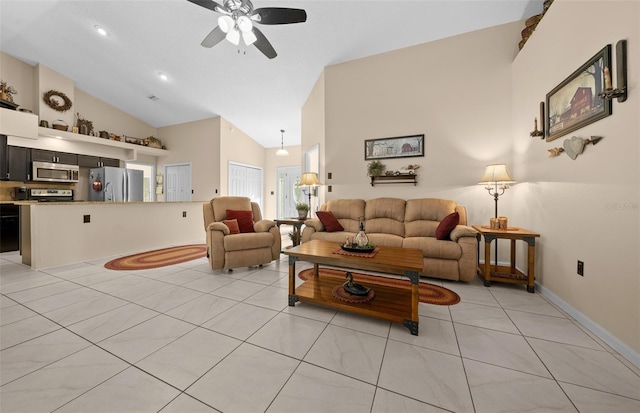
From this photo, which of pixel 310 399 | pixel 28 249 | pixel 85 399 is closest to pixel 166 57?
pixel 28 249

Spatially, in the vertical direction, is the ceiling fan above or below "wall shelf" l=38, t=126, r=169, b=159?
above

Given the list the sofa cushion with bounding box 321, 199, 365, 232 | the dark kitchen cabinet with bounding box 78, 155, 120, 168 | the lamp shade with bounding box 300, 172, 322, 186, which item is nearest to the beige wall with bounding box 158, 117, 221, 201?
the dark kitchen cabinet with bounding box 78, 155, 120, 168

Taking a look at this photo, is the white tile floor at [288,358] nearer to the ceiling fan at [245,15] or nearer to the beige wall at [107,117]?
the ceiling fan at [245,15]

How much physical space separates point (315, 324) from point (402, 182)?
9.34 ft

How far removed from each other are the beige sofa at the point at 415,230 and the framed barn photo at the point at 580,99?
130 centimetres

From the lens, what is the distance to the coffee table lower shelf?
1.79 m

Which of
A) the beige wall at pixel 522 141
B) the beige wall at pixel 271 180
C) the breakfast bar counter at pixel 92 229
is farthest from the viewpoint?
the beige wall at pixel 271 180

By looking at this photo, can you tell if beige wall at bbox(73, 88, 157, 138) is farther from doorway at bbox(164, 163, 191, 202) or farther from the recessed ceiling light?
the recessed ceiling light

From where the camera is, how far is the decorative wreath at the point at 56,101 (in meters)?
4.92

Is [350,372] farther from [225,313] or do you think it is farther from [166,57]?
[166,57]

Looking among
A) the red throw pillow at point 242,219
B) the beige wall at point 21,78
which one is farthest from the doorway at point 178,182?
the red throw pillow at point 242,219

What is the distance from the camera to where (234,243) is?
3.11 meters

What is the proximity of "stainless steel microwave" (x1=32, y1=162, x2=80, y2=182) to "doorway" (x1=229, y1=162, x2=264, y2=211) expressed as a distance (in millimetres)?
3282

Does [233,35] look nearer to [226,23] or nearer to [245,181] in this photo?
[226,23]
